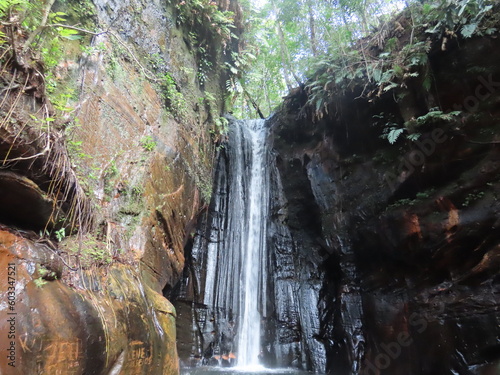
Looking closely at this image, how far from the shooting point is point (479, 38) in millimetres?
6043

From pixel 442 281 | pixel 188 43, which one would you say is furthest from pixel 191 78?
pixel 442 281

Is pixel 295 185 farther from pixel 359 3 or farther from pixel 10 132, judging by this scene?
pixel 10 132

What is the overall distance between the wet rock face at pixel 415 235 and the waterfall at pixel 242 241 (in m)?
1.88

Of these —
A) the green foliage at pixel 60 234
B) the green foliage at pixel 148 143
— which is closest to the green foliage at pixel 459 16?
the green foliage at pixel 148 143

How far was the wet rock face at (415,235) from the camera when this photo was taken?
18.2 feet

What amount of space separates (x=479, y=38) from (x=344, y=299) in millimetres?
6299

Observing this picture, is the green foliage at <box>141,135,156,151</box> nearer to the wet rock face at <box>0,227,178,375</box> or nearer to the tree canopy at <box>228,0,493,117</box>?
the wet rock face at <box>0,227,178,375</box>

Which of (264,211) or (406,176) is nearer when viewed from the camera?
(406,176)

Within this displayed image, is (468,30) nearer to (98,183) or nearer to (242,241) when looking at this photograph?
(98,183)

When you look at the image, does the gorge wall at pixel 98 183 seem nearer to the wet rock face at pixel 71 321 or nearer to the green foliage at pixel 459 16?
the wet rock face at pixel 71 321

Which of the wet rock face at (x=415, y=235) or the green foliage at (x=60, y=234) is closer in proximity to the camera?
the green foliage at (x=60, y=234)

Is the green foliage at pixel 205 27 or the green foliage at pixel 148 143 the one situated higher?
the green foliage at pixel 205 27

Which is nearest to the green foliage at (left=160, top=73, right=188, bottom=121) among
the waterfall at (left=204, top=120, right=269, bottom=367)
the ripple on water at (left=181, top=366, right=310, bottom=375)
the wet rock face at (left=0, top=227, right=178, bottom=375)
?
the waterfall at (left=204, top=120, right=269, bottom=367)

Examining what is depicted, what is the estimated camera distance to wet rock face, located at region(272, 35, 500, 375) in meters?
5.55
